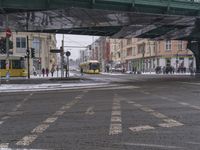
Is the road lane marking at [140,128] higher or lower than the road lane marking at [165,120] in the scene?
lower

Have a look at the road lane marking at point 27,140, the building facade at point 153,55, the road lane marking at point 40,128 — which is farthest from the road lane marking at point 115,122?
the building facade at point 153,55

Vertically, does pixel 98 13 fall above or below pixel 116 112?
above

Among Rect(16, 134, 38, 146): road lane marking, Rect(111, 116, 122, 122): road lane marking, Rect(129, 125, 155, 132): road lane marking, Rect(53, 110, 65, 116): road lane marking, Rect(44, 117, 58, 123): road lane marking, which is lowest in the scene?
Rect(53, 110, 65, 116): road lane marking

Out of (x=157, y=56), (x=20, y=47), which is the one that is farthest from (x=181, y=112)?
(x=157, y=56)

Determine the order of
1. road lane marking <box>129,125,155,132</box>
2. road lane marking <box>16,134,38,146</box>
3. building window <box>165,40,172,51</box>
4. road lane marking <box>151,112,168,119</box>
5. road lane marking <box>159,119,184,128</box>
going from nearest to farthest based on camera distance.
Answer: road lane marking <box>16,134,38,146</box> → road lane marking <box>129,125,155,132</box> → road lane marking <box>159,119,184,128</box> → road lane marking <box>151,112,168,119</box> → building window <box>165,40,172,51</box>

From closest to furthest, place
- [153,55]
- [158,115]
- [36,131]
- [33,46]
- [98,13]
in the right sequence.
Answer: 1. [36,131]
2. [158,115]
3. [98,13]
4. [33,46]
5. [153,55]

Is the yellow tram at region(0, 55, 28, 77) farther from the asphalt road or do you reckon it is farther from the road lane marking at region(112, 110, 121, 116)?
the road lane marking at region(112, 110, 121, 116)

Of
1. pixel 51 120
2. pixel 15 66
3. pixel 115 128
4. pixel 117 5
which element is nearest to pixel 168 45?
pixel 15 66

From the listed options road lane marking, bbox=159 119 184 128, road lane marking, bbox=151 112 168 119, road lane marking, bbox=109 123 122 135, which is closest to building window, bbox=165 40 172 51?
road lane marking, bbox=151 112 168 119

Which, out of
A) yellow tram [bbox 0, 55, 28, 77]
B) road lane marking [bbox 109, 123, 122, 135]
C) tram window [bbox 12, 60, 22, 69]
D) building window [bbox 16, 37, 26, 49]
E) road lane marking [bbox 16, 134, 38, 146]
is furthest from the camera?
building window [bbox 16, 37, 26, 49]

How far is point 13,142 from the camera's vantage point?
352 inches

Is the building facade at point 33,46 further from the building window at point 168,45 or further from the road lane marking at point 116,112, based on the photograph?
the road lane marking at point 116,112

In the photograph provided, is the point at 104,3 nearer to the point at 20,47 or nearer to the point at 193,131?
the point at 193,131

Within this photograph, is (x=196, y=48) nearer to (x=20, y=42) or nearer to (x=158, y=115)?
(x=20, y=42)
